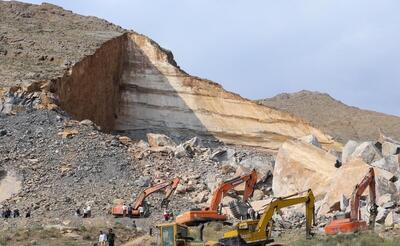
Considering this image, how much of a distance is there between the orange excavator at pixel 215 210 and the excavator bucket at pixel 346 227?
402 cm

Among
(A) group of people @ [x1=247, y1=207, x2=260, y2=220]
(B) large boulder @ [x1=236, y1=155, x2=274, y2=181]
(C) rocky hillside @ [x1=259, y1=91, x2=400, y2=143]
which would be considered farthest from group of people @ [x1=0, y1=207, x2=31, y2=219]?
(C) rocky hillside @ [x1=259, y1=91, x2=400, y2=143]

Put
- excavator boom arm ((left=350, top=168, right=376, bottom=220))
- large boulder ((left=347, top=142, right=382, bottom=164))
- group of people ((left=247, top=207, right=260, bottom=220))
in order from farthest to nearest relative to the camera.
→ 1. large boulder ((left=347, top=142, right=382, bottom=164))
2. group of people ((left=247, top=207, right=260, bottom=220))
3. excavator boom arm ((left=350, top=168, right=376, bottom=220))

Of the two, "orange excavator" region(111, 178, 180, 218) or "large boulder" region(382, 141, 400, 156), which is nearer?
"orange excavator" region(111, 178, 180, 218)

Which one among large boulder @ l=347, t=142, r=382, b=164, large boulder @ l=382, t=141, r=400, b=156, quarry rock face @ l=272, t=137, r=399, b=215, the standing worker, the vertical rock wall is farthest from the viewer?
the vertical rock wall

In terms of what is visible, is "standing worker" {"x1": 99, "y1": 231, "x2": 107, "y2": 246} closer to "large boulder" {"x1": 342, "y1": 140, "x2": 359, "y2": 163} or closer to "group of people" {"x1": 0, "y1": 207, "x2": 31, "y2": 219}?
"group of people" {"x1": 0, "y1": 207, "x2": 31, "y2": 219}

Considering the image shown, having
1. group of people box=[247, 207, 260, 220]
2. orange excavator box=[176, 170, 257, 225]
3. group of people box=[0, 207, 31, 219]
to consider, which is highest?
orange excavator box=[176, 170, 257, 225]

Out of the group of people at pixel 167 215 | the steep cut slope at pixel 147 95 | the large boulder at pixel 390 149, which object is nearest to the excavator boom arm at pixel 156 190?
the group of people at pixel 167 215

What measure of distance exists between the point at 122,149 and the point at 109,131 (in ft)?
31.8

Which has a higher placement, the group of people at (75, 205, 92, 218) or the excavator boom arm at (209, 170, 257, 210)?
the excavator boom arm at (209, 170, 257, 210)

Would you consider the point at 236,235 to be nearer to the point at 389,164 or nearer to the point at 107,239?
the point at 107,239

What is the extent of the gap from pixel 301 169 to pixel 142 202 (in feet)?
17.9

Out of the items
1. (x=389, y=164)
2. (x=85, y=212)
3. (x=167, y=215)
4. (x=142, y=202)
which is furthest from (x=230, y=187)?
(x=389, y=164)

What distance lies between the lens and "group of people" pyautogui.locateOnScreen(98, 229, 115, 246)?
20.4 m

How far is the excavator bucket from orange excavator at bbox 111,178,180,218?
27.4ft
